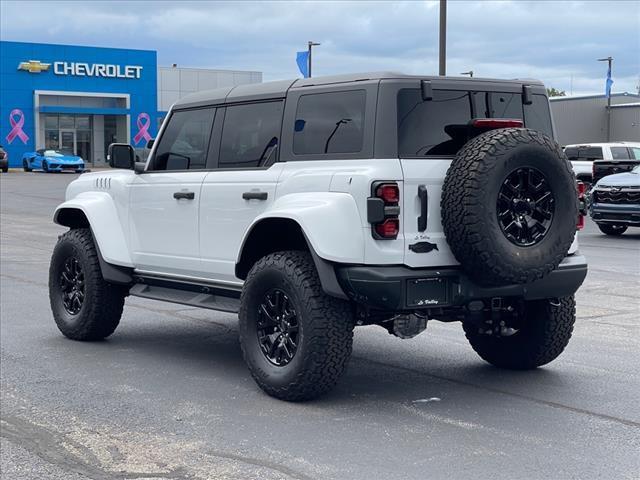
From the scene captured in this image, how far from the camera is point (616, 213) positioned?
1959 cm

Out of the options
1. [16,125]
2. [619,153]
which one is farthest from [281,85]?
[16,125]

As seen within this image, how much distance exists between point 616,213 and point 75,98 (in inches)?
2033

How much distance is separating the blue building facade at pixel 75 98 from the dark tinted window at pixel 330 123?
5910 centimetres

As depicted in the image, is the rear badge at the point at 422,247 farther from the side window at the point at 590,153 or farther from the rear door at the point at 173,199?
the side window at the point at 590,153

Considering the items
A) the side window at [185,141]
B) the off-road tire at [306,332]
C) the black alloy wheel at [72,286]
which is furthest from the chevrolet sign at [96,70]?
the off-road tire at [306,332]

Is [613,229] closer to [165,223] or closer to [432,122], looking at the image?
[165,223]

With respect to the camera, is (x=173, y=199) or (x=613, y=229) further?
(x=613, y=229)

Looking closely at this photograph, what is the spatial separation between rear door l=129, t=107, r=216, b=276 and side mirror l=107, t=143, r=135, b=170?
14cm

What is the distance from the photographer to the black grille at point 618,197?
63.6 ft

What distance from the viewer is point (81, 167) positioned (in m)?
54.1

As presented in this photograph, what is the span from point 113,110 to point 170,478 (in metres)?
63.2

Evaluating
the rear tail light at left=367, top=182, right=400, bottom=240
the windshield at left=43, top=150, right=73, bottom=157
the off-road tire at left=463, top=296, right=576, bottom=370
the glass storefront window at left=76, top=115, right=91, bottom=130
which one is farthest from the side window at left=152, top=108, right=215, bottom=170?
the glass storefront window at left=76, top=115, right=91, bottom=130

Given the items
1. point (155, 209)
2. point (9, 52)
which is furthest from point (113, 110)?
point (155, 209)

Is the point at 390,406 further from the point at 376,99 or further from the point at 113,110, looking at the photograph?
the point at 113,110
